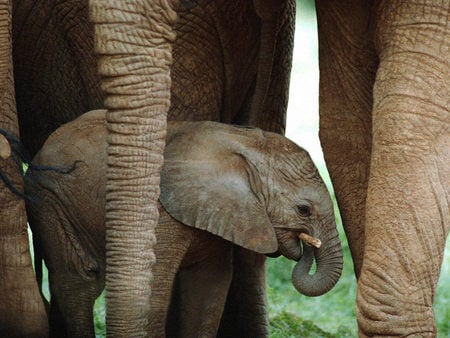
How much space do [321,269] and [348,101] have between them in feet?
2.04

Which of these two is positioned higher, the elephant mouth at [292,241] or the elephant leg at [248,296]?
the elephant mouth at [292,241]

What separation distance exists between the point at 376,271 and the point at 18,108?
2343 mm

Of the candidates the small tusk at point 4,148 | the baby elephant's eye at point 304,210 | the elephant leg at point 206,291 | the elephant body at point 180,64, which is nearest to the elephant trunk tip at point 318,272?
the baby elephant's eye at point 304,210

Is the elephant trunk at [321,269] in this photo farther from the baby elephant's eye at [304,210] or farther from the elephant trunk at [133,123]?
the elephant trunk at [133,123]

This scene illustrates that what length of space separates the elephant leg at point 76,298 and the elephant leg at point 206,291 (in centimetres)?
34

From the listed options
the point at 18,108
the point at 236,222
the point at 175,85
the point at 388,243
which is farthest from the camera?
the point at 18,108

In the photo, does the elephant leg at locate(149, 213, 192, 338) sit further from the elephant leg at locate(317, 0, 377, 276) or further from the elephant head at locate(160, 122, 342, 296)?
the elephant leg at locate(317, 0, 377, 276)

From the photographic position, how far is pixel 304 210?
6.43 m

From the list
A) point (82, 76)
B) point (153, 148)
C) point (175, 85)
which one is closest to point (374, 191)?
point (153, 148)

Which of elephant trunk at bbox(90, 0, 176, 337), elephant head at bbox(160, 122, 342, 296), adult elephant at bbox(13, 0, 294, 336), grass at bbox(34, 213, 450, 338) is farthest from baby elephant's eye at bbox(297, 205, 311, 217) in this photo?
grass at bbox(34, 213, 450, 338)

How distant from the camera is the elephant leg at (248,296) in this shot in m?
7.21

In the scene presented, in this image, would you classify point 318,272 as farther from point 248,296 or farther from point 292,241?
point 248,296

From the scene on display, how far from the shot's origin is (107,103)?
18.9 ft

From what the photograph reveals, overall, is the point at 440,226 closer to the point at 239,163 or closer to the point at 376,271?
the point at 376,271
